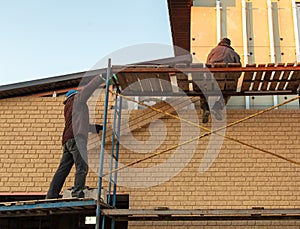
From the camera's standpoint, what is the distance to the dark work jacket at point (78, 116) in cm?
799

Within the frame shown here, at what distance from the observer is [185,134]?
959cm

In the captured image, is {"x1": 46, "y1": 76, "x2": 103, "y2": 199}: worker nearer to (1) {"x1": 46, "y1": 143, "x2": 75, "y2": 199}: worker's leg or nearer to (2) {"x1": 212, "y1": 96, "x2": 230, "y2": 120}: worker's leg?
(1) {"x1": 46, "y1": 143, "x2": 75, "y2": 199}: worker's leg

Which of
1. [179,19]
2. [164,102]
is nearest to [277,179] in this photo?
[164,102]

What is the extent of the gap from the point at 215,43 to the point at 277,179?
3314 mm

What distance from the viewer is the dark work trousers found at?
24.8 ft

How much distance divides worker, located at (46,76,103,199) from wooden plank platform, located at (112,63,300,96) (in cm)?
80

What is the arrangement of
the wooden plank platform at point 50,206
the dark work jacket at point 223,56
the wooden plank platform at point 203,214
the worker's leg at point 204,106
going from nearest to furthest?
the wooden plank platform at point 203,214 → the wooden plank platform at point 50,206 → the dark work jacket at point 223,56 → the worker's leg at point 204,106

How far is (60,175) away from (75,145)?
1.86ft

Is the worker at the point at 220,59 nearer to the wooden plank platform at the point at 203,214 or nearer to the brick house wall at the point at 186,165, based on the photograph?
the brick house wall at the point at 186,165

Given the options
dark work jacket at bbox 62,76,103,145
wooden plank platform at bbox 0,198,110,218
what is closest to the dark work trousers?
dark work jacket at bbox 62,76,103,145

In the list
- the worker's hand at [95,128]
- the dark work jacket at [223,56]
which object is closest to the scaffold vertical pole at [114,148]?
the worker's hand at [95,128]

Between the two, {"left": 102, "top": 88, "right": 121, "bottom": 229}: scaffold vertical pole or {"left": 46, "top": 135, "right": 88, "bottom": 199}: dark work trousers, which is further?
{"left": 102, "top": 88, "right": 121, "bottom": 229}: scaffold vertical pole

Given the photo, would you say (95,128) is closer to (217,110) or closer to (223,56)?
(217,110)

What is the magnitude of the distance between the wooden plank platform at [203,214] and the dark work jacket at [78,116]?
4.84ft
